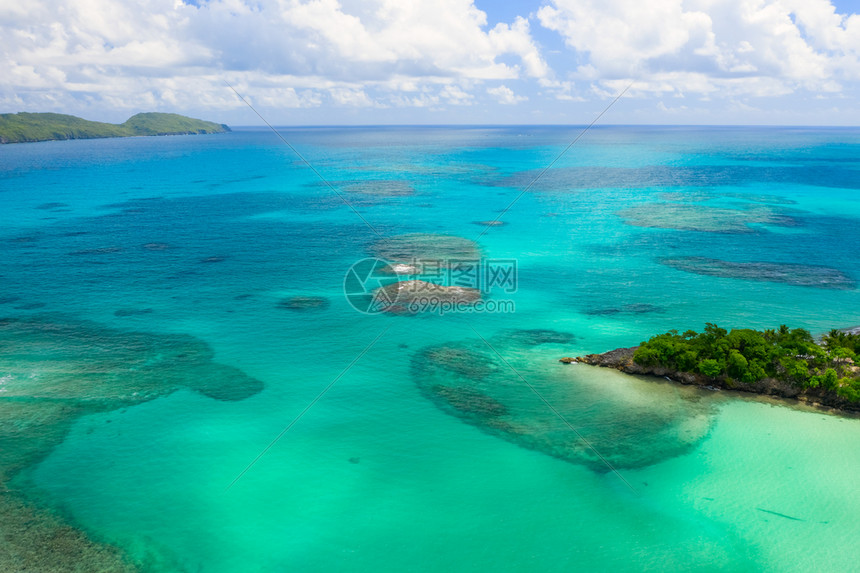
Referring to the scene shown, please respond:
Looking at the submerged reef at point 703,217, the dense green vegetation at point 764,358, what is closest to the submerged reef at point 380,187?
the submerged reef at point 703,217

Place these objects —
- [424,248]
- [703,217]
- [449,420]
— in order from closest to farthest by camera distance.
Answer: [449,420] < [424,248] < [703,217]

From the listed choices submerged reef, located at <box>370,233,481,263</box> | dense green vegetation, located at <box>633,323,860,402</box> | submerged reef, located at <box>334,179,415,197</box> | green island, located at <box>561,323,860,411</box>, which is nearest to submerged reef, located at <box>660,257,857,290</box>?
dense green vegetation, located at <box>633,323,860,402</box>

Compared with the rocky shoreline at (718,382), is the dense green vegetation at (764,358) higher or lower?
higher

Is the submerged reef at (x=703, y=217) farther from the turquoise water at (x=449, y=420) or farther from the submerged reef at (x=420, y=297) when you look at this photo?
the submerged reef at (x=420, y=297)

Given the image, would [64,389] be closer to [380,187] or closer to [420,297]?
[420,297]

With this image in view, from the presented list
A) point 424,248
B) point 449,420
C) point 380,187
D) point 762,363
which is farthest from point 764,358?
point 380,187

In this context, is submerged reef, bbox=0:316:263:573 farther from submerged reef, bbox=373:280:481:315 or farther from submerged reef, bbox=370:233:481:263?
submerged reef, bbox=370:233:481:263

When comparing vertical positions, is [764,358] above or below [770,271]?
below
